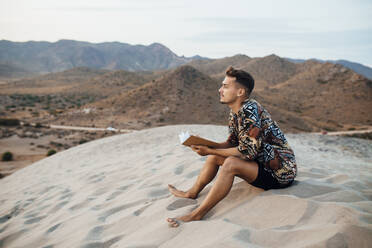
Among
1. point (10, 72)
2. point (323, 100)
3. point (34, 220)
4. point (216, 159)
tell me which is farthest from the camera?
point (10, 72)

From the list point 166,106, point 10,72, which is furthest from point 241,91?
point 10,72

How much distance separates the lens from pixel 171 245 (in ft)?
7.09

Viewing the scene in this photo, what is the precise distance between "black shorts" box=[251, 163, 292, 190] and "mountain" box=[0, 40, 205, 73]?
129495mm

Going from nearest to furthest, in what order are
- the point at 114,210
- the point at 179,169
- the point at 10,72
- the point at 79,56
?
1. the point at 114,210
2. the point at 179,169
3. the point at 10,72
4. the point at 79,56

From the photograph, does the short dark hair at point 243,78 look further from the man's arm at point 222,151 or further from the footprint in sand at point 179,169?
the footprint in sand at point 179,169

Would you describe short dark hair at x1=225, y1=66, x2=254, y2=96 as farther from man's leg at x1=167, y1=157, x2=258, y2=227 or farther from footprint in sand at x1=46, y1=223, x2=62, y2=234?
footprint in sand at x1=46, y1=223, x2=62, y2=234

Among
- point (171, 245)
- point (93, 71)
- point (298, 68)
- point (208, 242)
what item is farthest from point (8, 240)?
point (93, 71)

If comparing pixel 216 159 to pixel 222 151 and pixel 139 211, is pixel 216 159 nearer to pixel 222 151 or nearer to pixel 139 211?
pixel 222 151

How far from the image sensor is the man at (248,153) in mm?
2504

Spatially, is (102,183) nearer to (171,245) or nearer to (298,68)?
(171,245)

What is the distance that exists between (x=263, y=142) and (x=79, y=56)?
155 m

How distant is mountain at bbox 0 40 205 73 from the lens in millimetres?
134625

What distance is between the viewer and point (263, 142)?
8.56ft

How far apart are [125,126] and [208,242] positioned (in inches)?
829
